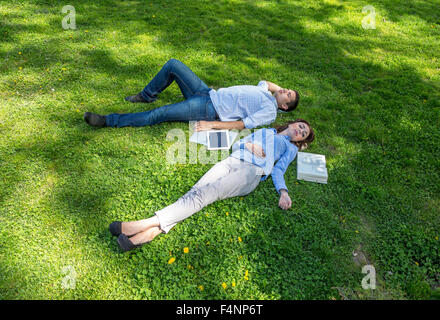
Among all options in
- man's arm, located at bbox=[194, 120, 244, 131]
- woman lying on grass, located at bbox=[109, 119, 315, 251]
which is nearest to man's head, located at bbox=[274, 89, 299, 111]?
woman lying on grass, located at bbox=[109, 119, 315, 251]

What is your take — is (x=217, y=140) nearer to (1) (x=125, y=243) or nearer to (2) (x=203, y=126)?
(2) (x=203, y=126)

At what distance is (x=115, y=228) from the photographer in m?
3.49

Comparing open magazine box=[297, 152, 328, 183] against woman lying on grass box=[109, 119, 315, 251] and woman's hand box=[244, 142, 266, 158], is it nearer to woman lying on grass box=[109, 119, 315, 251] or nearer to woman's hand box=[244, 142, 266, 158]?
woman lying on grass box=[109, 119, 315, 251]

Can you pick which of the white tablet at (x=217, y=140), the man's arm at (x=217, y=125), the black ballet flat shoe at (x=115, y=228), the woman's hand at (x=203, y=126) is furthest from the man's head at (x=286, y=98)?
the black ballet flat shoe at (x=115, y=228)

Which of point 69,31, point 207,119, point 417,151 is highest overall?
point 69,31

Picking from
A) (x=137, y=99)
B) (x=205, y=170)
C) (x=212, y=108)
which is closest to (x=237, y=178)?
(x=205, y=170)

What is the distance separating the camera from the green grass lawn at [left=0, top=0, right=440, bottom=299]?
3.36m

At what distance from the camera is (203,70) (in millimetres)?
6633

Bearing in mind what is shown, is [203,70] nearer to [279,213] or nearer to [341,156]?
[341,156]

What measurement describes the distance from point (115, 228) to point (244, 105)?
2.86m

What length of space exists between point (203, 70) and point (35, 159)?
383 centimetres

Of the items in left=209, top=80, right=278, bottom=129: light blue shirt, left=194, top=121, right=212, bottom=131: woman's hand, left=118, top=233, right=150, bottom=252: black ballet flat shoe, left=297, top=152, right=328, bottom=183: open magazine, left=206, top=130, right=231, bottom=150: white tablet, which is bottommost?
left=118, top=233, right=150, bottom=252: black ballet flat shoe

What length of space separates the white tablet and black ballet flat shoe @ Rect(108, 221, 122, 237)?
6.42 feet
